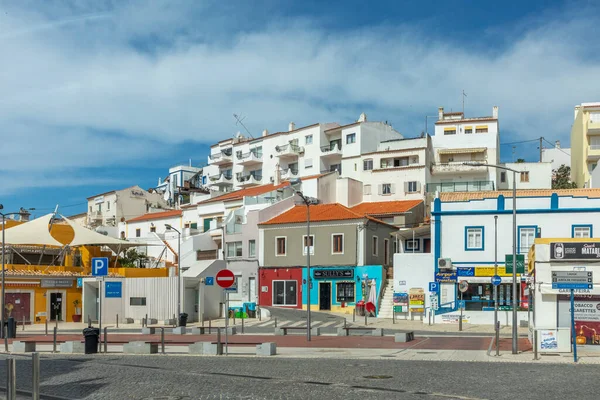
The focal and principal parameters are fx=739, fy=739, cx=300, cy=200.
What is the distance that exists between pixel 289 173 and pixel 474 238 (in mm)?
35240

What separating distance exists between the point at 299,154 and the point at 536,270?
53.7 meters

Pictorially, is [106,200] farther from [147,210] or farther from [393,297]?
[393,297]

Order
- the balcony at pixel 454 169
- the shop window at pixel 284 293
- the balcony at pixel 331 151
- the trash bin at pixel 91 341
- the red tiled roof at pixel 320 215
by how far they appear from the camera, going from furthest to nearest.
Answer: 1. the balcony at pixel 331 151
2. the balcony at pixel 454 169
3. the shop window at pixel 284 293
4. the red tiled roof at pixel 320 215
5. the trash bin at pixel 91 341

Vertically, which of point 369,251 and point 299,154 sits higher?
point 299,154

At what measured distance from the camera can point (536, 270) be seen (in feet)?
82.4

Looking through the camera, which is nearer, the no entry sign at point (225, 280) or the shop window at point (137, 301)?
the no entry sign at point (225, 280)

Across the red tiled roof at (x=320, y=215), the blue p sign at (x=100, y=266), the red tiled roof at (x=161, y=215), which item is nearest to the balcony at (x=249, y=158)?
the red tiled roof at (x=161, y=215)

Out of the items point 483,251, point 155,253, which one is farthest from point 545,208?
point 155,253

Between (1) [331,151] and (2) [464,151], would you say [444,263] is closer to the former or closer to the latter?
(2) [464,151]

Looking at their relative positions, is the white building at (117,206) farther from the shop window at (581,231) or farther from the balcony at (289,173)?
the shop window at (581,231)

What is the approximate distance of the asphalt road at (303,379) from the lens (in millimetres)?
14188

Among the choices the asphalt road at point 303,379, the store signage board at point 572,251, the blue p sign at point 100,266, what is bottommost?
the asphalt road at point 303,379

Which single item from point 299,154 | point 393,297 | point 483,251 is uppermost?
point 299,154

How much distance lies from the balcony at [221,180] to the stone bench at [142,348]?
205 ft
